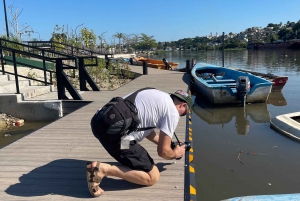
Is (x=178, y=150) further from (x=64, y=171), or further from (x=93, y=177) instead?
(x=64, y=171)

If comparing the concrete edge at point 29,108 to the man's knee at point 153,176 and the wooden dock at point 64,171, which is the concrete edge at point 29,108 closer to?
the wooden dock at point 64,171

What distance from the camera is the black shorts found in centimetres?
247

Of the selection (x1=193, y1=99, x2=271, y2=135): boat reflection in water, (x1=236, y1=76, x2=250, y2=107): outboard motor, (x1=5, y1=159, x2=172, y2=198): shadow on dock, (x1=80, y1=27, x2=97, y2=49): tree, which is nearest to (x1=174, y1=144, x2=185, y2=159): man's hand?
(x1=5, y1=159, x2=172, y2=198): shadow on dock

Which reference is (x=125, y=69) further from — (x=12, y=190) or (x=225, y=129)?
(x=12, y=190)

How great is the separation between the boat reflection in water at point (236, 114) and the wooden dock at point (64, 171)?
11.2ft

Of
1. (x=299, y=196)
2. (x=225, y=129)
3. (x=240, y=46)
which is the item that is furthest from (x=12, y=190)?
(x=240, y=46)

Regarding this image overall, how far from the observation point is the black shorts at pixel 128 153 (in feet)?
8.11

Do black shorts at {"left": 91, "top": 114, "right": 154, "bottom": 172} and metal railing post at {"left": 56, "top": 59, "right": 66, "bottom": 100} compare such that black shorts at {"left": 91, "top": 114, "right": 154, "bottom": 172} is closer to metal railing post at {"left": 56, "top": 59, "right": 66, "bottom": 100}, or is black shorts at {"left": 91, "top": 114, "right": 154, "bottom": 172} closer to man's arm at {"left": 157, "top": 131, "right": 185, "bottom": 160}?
man's arm at {"left": 157, "top": 131, "right": 185, "bottom": 160}

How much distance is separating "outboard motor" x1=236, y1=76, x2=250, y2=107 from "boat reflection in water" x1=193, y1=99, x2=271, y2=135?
344 mm

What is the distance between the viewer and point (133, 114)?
243 cm

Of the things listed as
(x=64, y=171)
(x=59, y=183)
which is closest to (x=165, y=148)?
(x=59, y=183)

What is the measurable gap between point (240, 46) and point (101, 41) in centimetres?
7916

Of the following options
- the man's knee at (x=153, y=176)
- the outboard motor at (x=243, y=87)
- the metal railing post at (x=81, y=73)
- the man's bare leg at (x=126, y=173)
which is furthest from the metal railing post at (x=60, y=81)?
the outboard motor at (x=243, y=87)

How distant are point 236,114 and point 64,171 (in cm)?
657
